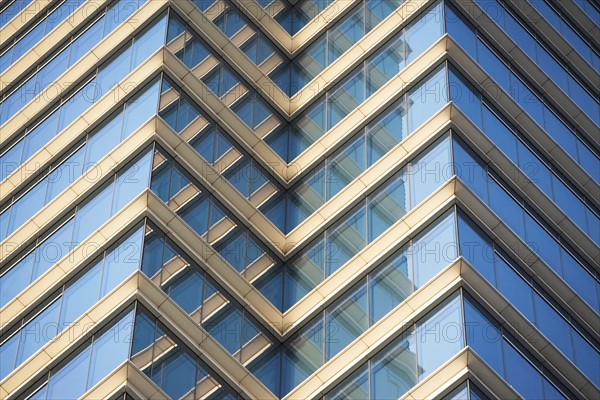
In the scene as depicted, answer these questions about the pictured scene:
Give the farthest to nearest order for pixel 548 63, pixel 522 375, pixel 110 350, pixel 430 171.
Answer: pixel 548 63, pixel 430 171, pixel 522 375, pixel 110 350

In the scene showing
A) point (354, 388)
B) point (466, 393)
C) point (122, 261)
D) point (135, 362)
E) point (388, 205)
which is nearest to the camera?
point (466, 393)

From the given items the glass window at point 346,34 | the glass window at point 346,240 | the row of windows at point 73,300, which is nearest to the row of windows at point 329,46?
the glass window at point 346,34

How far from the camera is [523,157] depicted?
44.8m

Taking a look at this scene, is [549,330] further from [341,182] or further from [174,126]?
[174,126]

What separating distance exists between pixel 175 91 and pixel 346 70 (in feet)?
19.8

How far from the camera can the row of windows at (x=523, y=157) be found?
4366 centimetres

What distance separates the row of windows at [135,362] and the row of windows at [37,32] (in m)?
14.2

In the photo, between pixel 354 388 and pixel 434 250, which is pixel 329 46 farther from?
pixel 354 388

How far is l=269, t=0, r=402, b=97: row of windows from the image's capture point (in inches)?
1900

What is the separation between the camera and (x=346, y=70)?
156 feet

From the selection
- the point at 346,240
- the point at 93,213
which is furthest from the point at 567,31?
the point at 93,213

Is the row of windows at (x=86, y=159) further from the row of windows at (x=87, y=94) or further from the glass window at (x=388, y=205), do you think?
the glass window at (x=388, y=205)

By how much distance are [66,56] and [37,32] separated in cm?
295

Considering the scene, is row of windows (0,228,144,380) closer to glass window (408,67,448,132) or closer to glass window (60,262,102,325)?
glass window (60,262,102,325)
